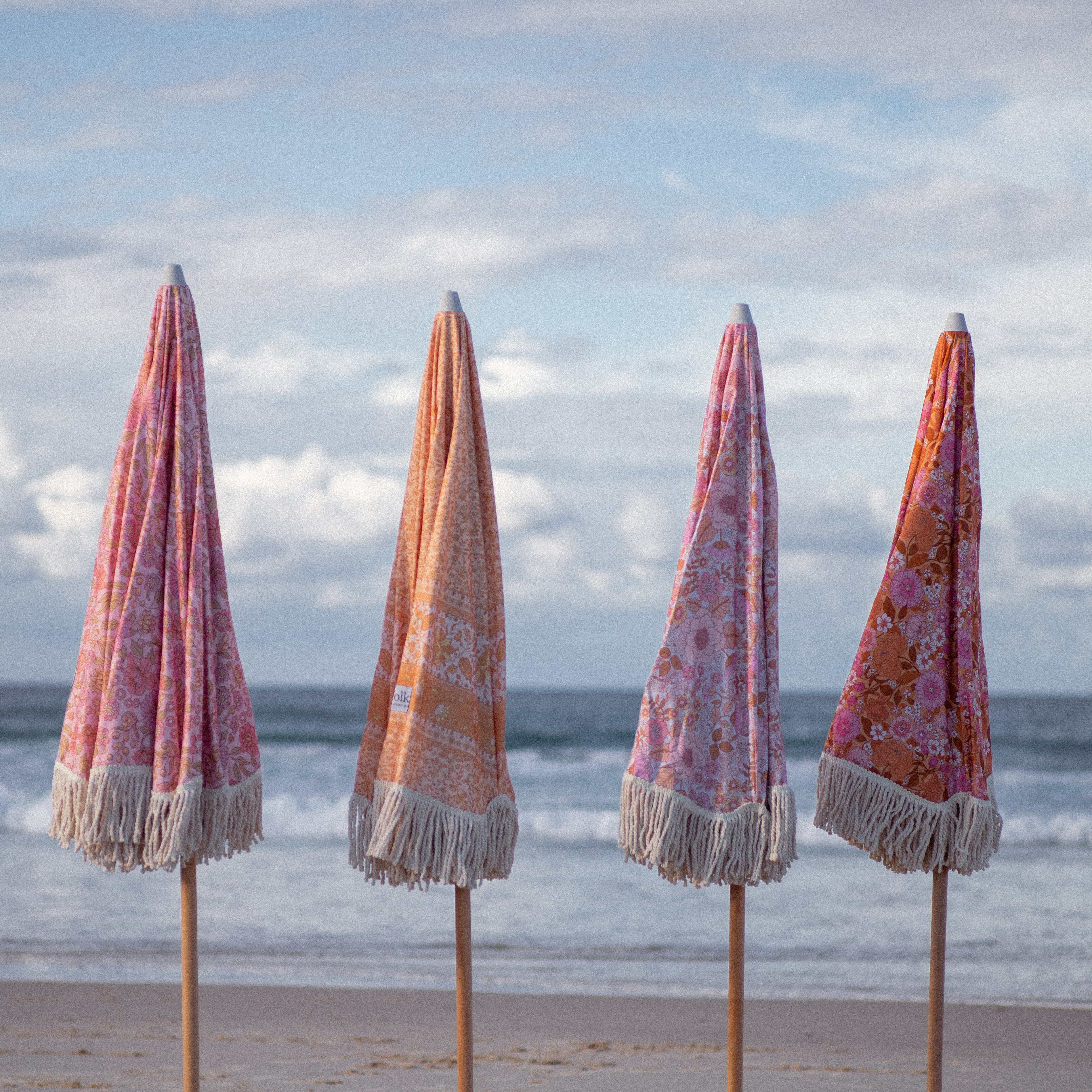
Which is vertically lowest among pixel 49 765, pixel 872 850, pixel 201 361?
pixel 49 765

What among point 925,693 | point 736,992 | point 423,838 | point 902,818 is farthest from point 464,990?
point 925,693

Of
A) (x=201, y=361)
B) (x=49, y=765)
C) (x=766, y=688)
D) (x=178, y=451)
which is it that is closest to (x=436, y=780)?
(x=766, y=688)

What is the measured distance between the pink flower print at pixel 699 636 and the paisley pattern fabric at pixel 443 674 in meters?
0.55

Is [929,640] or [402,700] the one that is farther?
[929,640]

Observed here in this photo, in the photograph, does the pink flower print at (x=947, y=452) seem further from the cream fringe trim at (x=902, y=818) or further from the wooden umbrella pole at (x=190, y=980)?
the wooden umbrella pole at (x=190, y=980)

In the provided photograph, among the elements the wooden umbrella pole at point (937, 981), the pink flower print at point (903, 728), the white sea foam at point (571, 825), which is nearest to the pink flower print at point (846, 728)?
the pink flower print at point (903, 728)

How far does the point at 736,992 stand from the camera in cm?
378

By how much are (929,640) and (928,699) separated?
18cm

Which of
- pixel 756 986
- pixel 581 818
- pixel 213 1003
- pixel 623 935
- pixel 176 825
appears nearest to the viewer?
pixel 176 825

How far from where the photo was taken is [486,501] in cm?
385

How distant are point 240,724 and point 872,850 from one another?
6.46 feet

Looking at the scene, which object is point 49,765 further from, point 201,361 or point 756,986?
point 201,361

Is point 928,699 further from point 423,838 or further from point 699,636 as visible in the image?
point 423,838

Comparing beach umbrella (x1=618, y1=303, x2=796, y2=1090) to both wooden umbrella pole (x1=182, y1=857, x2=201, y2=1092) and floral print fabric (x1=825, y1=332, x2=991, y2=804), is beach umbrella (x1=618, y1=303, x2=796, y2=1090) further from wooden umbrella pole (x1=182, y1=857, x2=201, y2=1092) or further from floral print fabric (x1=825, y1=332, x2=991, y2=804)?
wooden umbrella pole (x1=182, y1=857, x2=201, y2=1092)
